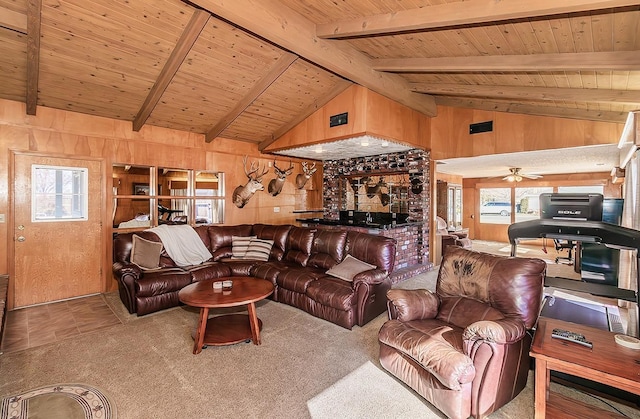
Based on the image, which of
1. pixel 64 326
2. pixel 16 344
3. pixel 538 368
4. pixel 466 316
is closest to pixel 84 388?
pixel 16 344

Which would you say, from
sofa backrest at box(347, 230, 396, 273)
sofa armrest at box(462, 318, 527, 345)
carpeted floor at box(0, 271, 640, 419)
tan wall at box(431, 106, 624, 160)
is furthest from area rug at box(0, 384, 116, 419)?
tan wall at box(431, 106, 624, 160)

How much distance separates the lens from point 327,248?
14.7 ft

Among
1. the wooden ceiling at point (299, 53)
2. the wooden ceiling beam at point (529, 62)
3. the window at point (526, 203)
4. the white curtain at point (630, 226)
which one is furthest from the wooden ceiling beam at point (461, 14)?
the window at point (526, 203)

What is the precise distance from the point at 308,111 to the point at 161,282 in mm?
3801

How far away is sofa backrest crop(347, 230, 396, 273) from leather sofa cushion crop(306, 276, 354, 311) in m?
0.52

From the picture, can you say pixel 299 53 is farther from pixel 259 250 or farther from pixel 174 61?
pixel 259 250

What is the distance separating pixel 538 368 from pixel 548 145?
476 centimetres

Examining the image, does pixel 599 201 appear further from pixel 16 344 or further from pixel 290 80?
pixel 16 344

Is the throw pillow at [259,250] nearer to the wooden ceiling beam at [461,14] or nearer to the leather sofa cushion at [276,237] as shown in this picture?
the leather sofa cushion at [276,237]

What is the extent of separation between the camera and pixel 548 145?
16.7 feet

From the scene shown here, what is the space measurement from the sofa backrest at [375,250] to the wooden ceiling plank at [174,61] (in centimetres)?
327

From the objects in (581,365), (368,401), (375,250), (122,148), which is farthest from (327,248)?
(122,148)

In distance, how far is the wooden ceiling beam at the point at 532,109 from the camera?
4332 mm

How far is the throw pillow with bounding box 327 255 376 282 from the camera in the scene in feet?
12.3
